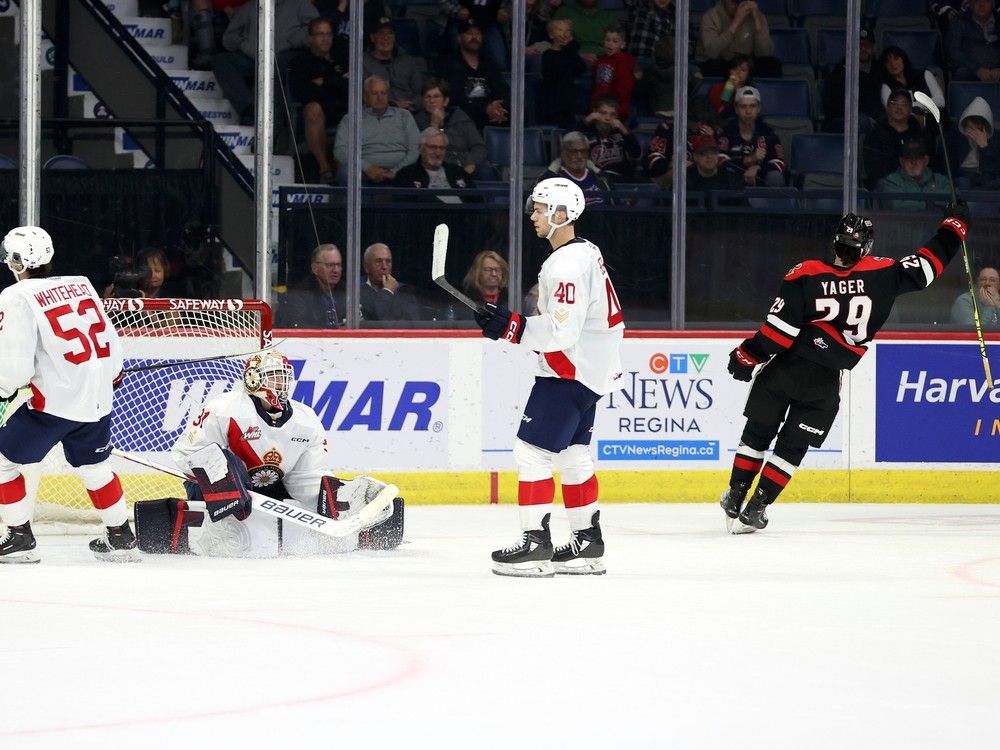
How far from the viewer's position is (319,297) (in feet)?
26.7

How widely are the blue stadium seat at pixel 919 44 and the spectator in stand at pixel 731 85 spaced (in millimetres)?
648

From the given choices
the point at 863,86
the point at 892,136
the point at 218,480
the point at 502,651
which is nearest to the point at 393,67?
the point at 863,86

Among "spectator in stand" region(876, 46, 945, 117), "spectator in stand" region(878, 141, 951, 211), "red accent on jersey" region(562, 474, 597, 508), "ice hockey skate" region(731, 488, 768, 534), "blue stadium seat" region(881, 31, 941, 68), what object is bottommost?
"ice hockey skate" region(731, 488, 768, 534)

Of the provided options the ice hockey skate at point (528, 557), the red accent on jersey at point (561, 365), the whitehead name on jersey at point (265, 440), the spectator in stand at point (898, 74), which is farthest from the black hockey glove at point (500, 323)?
the spectator in stand at point (898, 74)

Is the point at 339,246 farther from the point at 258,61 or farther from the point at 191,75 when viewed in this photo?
the point at 191,75

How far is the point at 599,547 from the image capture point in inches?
225

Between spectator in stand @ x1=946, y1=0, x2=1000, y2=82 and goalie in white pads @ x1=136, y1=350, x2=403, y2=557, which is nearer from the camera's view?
goalie in white pads @ x1=136, y1=350, x2=403, y2=557

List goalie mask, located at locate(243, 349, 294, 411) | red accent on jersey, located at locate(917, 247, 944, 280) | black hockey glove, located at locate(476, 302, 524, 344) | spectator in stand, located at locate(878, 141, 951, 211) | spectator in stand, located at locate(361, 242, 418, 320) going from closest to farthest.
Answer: black hockey glove, located at locate(476, 302, 524, 344) < goalie mask, located at locate(243, 349, 294, 411) < red accent on jersey, located at locate(917, 247, 944, 280) < spectator in stand, located at locate(361, 242, 418, 320) < spectator in stand, located at locate(878, 141, 951, 211)

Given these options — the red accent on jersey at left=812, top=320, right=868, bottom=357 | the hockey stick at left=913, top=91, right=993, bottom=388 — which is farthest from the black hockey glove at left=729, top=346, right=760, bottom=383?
the hockey stick at left=913, top=91, right=993, bottom=388

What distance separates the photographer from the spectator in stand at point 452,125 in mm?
8406

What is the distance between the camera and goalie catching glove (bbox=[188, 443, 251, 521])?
5836 millimetres

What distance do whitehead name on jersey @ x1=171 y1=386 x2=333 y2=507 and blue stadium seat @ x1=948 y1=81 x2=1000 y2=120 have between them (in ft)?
13.2

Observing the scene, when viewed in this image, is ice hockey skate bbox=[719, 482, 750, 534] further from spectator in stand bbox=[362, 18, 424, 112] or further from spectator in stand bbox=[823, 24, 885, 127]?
spectator in stand bbox=[362, 18, 424, 112]

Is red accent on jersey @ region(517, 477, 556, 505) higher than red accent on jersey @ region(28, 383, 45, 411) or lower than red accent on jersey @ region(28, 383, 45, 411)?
lower
